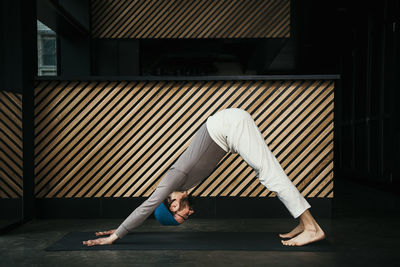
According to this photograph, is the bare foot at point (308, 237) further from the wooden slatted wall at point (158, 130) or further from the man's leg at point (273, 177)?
the wooden slatted wall at point (158, 130)

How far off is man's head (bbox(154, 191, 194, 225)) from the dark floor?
27cm

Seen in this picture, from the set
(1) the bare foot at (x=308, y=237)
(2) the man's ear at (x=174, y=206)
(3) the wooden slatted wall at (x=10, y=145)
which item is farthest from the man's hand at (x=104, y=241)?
(3) the wooden slatted wall at (x=10, y=145)

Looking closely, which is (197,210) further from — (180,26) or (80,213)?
(180,26)

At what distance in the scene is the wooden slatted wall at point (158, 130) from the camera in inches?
196

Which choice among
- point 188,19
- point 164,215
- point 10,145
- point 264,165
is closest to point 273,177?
point 264,165

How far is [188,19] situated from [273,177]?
19.2 feet

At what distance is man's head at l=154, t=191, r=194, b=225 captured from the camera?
3.46 m

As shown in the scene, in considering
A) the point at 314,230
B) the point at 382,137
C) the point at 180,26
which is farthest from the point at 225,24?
the point at 314,230

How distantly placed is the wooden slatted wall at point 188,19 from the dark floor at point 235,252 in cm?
439

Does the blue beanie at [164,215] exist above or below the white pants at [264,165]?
below

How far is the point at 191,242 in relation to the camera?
12.1 feet

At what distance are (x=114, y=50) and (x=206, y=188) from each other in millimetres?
4667

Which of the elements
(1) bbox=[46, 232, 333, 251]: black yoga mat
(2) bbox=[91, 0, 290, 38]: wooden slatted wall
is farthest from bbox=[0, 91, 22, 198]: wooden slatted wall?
(2) bbox=[91, 0, 290, 38]: wooden slatted wall

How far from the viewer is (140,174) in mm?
5008
